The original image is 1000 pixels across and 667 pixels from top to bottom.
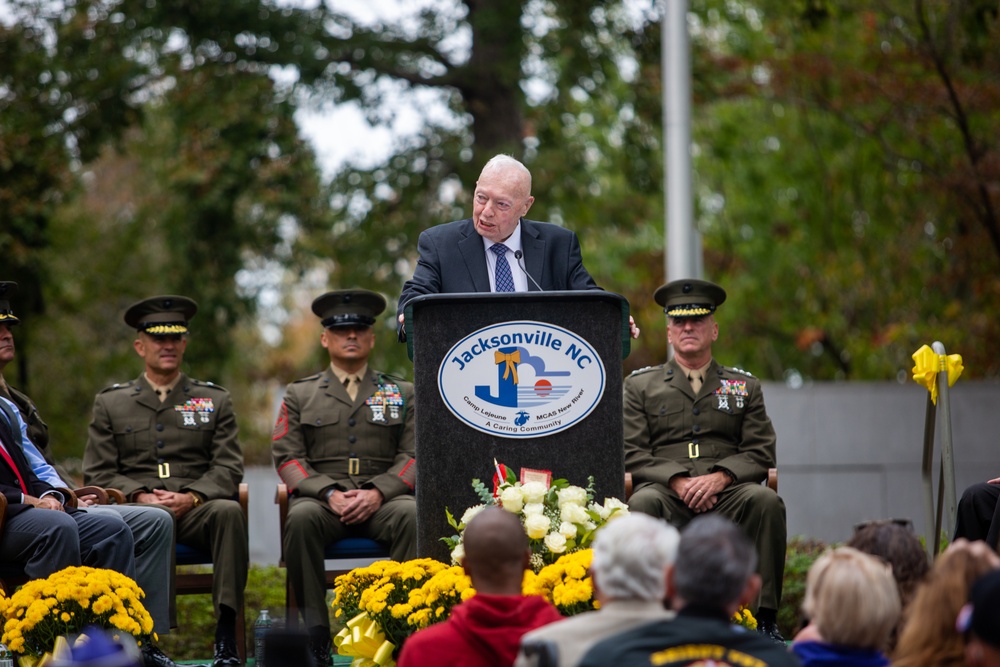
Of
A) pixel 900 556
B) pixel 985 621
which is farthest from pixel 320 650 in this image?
pixel 985 621

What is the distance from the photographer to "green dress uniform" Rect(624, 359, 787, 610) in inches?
268

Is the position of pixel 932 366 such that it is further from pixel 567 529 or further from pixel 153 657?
pixel 153 657

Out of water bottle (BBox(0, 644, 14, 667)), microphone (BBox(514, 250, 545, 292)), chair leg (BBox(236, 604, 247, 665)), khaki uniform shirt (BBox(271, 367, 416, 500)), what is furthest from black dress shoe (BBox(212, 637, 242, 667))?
microphone (BBox(514, 250, 545, 292))

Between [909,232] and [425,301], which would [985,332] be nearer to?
[909,232]

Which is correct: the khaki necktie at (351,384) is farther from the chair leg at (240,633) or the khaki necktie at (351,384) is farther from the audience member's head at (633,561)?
the audience member's head at (633,561)

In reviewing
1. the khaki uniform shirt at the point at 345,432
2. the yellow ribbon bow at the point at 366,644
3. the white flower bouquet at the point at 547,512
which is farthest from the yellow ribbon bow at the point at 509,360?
the khaki uniform shirt at the point at 345,432

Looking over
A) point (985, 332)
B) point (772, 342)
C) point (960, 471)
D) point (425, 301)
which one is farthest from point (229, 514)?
point (772, 342)

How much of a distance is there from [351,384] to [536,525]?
2754 millimetres

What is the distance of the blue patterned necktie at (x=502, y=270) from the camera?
5762 millimetres

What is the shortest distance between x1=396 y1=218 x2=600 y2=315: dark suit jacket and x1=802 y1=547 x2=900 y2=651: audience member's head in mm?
2347

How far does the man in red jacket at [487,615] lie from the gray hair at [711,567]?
0.60 meters

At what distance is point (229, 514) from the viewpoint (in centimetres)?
687

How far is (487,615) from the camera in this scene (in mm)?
3891

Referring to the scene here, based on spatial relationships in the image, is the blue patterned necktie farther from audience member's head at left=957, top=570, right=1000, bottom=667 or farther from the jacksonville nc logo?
audience member's head at left=957, top=570, right=1000, bottom=667
